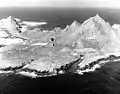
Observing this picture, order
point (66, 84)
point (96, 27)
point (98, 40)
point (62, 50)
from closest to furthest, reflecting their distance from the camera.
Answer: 1. point (66, 84)
2. point (62, 50)
3. point (98, 40)
4. point (96, 27)

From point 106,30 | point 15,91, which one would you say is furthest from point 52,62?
point 106,30

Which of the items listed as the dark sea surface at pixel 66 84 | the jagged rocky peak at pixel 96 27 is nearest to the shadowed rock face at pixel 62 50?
the jagged rocky peak at pixel 96 27

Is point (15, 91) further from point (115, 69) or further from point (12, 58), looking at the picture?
point (115, 69)

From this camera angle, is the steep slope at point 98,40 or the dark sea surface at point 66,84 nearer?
the dark sea surface at point 66,84

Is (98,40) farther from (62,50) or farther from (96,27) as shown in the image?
(62,50)

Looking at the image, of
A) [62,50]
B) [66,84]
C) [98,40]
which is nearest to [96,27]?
[98,40]

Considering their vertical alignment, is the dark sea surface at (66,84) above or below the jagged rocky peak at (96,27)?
below

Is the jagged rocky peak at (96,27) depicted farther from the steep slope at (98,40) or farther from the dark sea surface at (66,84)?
the dark sea surface at (66,84)

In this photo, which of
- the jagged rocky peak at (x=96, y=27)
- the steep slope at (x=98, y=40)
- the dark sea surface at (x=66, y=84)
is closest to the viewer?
the dark sea surface at (x=66, y=84)
